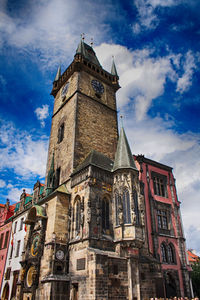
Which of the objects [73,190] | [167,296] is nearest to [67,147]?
[73,190]

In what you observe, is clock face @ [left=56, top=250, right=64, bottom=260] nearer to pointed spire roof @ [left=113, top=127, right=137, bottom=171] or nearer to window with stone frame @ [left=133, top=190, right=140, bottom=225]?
window with stone frame @ [left=133, top=190, right=140, bottom=225]

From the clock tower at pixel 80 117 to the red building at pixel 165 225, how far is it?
4.39 metres

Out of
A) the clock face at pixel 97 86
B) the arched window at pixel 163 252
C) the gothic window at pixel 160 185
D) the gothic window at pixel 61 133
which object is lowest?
the arched window at pixel 163 252

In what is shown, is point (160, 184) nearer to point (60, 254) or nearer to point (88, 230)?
point (88, 230)

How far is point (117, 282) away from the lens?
14062mm

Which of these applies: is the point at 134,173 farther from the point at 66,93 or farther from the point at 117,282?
the point at 66,93

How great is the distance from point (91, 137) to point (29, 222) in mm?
9035

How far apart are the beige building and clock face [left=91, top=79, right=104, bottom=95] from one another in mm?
3421

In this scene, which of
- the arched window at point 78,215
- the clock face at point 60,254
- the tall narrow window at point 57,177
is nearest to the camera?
the clock face at point 60,254

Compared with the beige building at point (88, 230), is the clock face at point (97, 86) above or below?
above

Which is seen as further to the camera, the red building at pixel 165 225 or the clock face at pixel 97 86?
the clock face at pixel 97 86

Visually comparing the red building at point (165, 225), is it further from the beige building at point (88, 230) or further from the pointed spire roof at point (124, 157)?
the pointed spire roof at point (124, 157)

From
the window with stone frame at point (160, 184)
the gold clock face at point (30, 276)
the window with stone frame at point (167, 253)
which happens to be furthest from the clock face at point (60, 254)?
the window with stone frame at point (160, 184)

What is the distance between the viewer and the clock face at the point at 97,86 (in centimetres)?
2668
